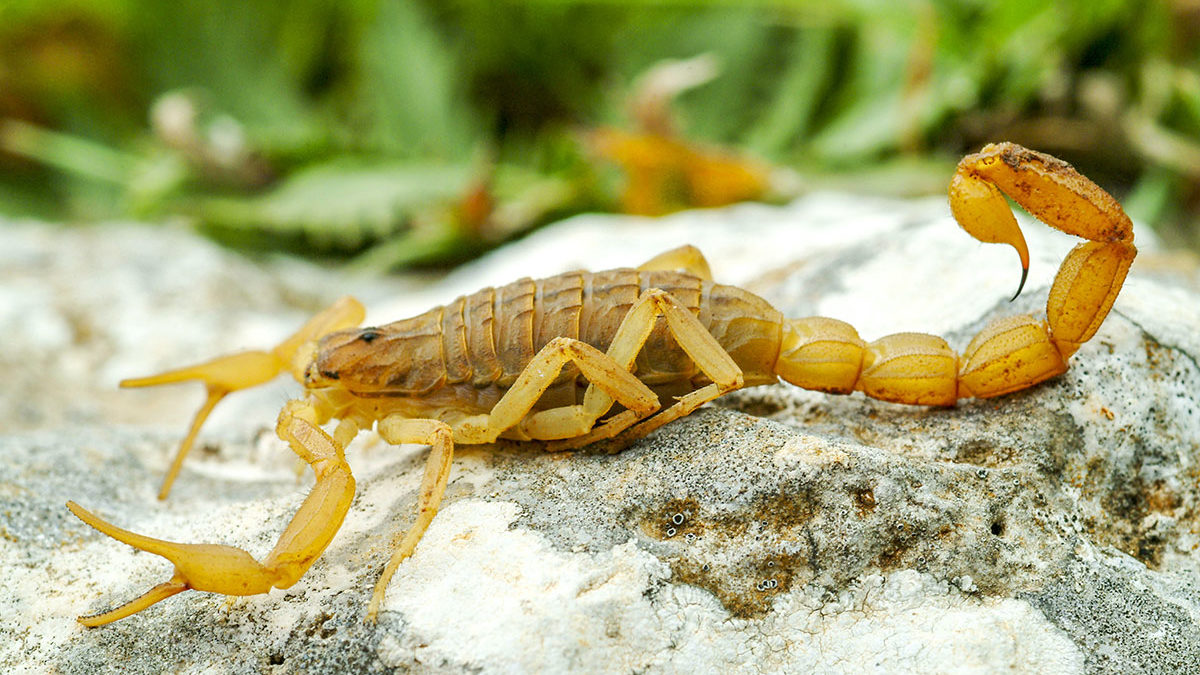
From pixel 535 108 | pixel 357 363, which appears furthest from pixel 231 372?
pixel 535 108

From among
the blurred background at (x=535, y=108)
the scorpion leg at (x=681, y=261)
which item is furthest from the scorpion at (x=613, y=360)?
the blurred background at (x=535, y=108)

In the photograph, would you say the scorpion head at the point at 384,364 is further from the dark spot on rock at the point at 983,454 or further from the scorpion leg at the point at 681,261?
the dark spot on rock at the point at 983,454

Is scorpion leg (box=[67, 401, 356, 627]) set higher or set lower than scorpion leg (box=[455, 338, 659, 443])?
lower

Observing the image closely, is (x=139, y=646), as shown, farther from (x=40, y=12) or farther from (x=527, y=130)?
(x=40, y=12)

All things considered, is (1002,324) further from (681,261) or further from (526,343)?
(526,343)

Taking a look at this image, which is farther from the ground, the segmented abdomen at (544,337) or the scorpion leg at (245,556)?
the segmented abdomen at (544,337)

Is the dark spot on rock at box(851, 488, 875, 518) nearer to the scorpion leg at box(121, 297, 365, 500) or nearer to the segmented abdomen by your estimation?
the segmented abdomen

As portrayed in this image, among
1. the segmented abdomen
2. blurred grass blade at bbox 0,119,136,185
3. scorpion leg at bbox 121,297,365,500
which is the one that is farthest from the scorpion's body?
blurred grass blade at bbox 0,119,136,185

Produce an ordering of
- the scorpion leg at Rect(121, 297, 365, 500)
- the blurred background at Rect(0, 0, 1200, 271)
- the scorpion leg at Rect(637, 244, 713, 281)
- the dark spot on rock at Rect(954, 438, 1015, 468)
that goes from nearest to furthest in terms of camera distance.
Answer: the dark spot on rock at Rect(954, 438, 1015, 468), the scorpion leg at Rect(121, 297, 365, 500), the scorpion leg at Rect(637, 244, 713, 281), the blurred background at Rect(0, 0, 1200, 271)
